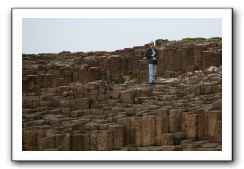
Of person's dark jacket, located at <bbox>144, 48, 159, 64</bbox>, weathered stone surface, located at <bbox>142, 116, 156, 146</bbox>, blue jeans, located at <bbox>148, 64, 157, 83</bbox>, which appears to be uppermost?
person's dark jacket, located at <bbox>144, 48, 159, 64</bbox>

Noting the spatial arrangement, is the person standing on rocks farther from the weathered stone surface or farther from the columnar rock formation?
the weathered stone surface

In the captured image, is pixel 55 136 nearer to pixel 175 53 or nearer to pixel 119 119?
pixel 119 119

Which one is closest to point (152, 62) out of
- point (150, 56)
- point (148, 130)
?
point (150, 56)

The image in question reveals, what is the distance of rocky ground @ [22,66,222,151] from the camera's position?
712 inches

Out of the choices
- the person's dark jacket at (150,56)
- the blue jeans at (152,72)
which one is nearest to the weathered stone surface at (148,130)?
the blue jeans at (152,72)

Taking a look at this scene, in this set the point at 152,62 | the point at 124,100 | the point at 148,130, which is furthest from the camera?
the point at 124,100

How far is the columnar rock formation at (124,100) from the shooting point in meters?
18.1

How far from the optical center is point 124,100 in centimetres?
1845

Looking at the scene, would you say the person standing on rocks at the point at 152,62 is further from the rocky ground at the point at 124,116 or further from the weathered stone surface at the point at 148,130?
the weathered stone surface at the point at 148,130

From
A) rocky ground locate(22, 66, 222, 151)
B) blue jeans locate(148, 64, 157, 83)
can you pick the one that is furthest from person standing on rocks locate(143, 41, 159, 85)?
rocky ground locate(22, 66, 222, 151)

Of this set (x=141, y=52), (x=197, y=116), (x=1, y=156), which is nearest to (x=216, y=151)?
(x=197, y=116)

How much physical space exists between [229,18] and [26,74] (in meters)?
2.92

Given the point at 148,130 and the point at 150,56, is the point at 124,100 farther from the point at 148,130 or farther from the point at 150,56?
the point at 150,56

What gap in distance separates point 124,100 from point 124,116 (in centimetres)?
27
